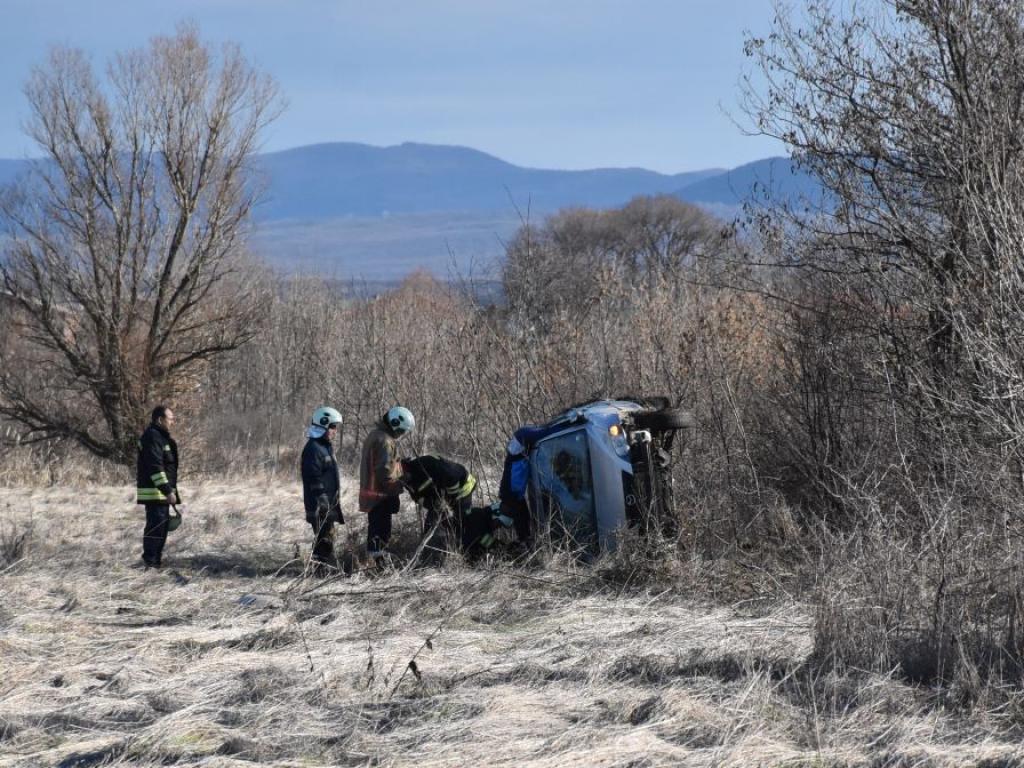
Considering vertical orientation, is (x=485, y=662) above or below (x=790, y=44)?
below

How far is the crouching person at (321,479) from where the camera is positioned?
1142 cm

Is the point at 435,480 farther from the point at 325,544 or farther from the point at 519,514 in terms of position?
the point at 325,544

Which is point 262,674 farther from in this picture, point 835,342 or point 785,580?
point 835,342

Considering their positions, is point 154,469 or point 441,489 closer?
point 441,489

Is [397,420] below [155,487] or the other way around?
the other way around

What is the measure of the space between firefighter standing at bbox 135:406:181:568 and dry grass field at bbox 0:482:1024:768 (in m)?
0.64

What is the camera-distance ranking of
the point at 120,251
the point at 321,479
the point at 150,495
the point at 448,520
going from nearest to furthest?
the point at 448,520 < the point at 321,479 < the point at 150,495 < the point at 120,251

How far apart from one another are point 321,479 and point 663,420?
10.2 feet

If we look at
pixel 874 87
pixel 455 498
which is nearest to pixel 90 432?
pixel 455 498

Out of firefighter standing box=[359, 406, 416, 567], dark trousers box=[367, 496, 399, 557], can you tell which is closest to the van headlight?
firefighter standing box=[359, 406, 416, 567]

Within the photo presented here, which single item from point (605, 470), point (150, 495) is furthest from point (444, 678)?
point (150, 495)

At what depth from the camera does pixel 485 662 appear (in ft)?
25.1

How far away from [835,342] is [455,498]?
13.8 ft

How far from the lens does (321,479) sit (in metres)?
11.6
